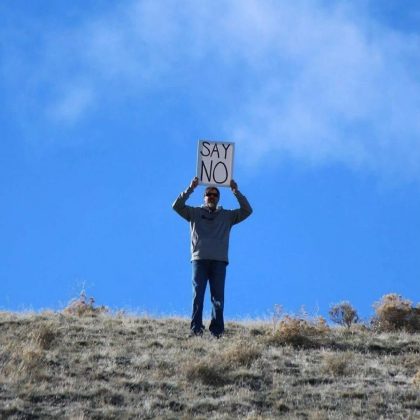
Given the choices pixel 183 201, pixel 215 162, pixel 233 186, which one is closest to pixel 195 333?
pixel 183 201

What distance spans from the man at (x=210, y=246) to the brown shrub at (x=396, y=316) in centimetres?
332

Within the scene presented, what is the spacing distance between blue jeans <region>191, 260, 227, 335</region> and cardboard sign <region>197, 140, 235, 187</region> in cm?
129

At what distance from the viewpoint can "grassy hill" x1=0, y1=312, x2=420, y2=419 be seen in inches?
464

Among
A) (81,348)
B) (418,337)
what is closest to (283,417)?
(81,348)

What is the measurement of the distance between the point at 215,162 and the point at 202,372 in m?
4.46

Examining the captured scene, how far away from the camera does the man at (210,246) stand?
52.7 feet

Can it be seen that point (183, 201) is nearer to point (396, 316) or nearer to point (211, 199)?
point (211, 199)

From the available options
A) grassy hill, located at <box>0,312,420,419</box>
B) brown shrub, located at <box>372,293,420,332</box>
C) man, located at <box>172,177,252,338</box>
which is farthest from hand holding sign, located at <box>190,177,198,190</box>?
brown shrub, located at <box>372,293,420,332</box>

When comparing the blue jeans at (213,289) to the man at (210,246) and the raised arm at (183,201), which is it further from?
the raised arm at (183,201)

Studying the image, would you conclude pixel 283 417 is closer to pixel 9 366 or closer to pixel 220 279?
pixel 9 366

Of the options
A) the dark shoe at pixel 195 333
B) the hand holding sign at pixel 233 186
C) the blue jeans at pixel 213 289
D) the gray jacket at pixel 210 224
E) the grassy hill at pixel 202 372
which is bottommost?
the grassy hill at pixel 202 372

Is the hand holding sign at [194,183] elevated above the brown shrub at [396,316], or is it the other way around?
the hand holding sign at [194,183]

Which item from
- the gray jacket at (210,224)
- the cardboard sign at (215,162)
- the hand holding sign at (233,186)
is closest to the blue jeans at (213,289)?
the gray jacket at (210,224)

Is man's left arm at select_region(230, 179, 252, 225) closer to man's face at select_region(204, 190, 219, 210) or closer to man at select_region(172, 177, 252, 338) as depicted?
man at select_region(172, 177, 252, 338)
